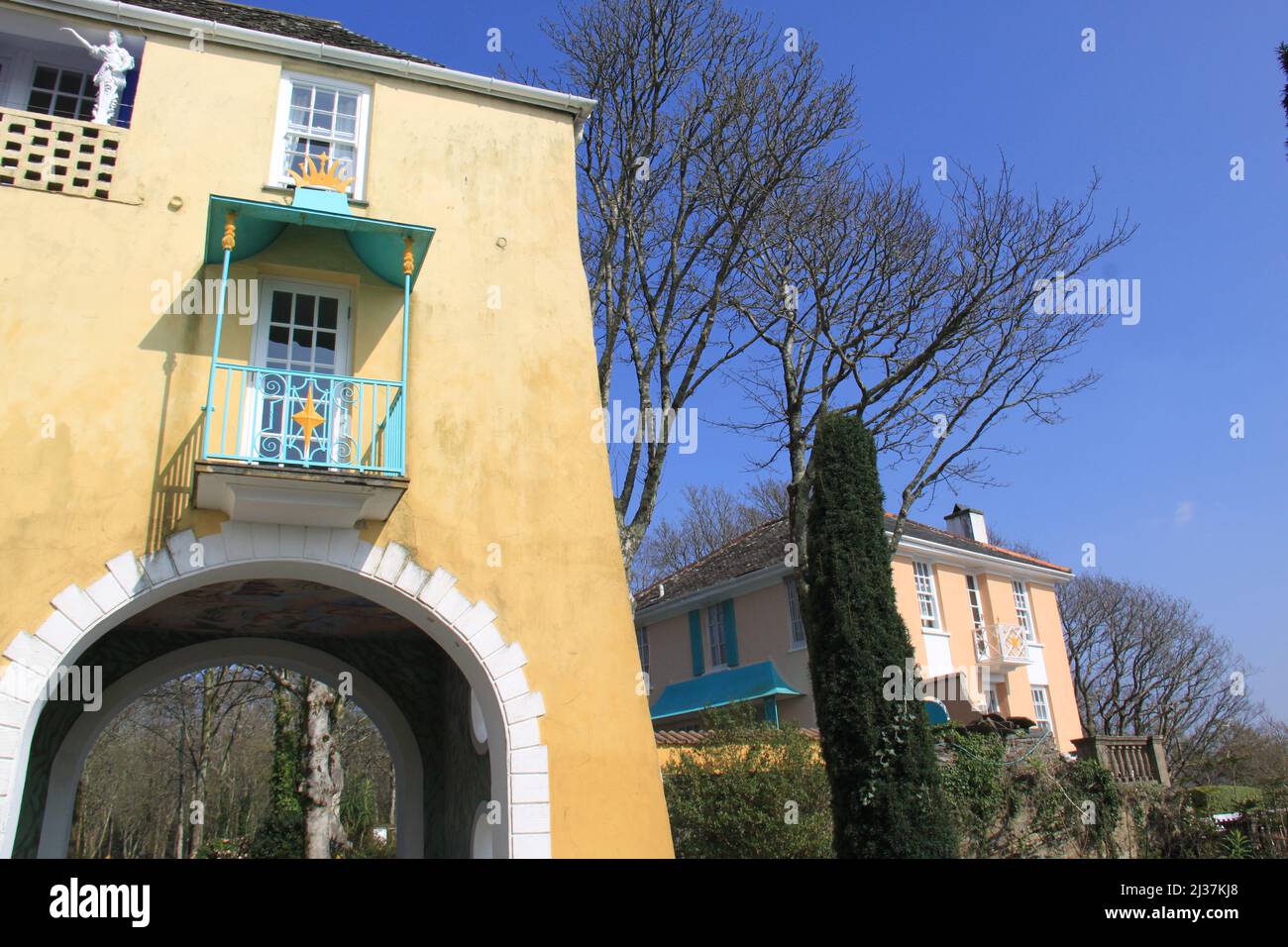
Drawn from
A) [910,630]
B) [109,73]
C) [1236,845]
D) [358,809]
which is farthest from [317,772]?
[1236,845]

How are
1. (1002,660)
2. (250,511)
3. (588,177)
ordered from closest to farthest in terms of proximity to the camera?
(250,511) → (588,177) → (1002,660)

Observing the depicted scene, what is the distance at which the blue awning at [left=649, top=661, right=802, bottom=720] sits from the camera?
22.0 metres

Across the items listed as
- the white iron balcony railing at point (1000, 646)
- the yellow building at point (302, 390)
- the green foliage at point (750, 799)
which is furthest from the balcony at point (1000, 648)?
the yellow building at point (302, 390)

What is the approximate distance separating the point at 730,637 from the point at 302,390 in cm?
1767

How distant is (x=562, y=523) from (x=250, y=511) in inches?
109

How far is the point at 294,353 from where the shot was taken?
344 inches

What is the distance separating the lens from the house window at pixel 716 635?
81.8ft

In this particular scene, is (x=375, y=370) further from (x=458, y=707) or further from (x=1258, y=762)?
(x=1258, y=762)

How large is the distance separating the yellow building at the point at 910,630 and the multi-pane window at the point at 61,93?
1718 centimetres

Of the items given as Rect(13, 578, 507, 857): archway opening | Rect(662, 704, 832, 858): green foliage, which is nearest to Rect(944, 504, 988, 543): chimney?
Rect(662, 704, 832, 858): green foliage

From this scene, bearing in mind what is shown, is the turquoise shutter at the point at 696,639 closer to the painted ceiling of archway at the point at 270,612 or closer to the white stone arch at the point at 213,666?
the white stone arch at the point at 213,666

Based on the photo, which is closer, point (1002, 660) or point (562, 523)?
point (562, 523)
